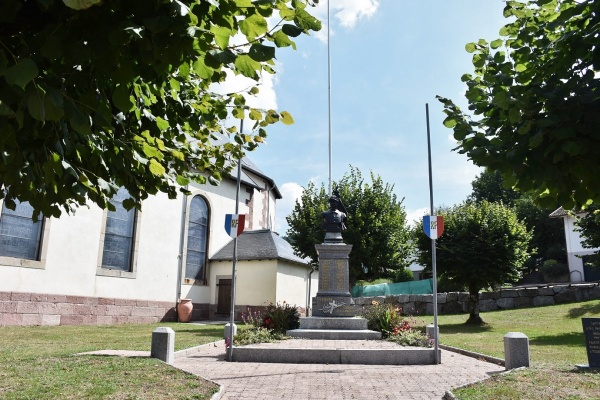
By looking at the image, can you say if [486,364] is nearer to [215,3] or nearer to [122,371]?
[122,371]

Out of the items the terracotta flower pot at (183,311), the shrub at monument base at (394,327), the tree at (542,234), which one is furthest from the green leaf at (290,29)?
the tree at (542,234)

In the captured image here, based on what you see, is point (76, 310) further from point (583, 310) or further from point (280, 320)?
point (583, 310)

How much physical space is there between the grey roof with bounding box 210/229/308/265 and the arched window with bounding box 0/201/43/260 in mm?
9483

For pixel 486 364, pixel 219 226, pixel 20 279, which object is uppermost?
pixel 219 226

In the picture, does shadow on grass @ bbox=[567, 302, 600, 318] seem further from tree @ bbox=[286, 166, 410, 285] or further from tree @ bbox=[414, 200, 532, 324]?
tree @ bbox=[286, 166, 410, 285]

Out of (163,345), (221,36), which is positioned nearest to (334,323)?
(163,345)

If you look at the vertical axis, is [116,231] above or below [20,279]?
above

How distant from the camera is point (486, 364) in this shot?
9383 mm

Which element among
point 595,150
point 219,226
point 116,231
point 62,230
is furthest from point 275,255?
point 595,150

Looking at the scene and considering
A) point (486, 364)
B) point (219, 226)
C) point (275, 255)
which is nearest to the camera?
point (486, 364)

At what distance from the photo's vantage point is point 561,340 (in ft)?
43.1

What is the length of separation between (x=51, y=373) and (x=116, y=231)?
13442 millimetres

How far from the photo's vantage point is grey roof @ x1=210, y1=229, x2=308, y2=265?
23.2 meters

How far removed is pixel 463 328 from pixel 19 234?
1710 centimetres
